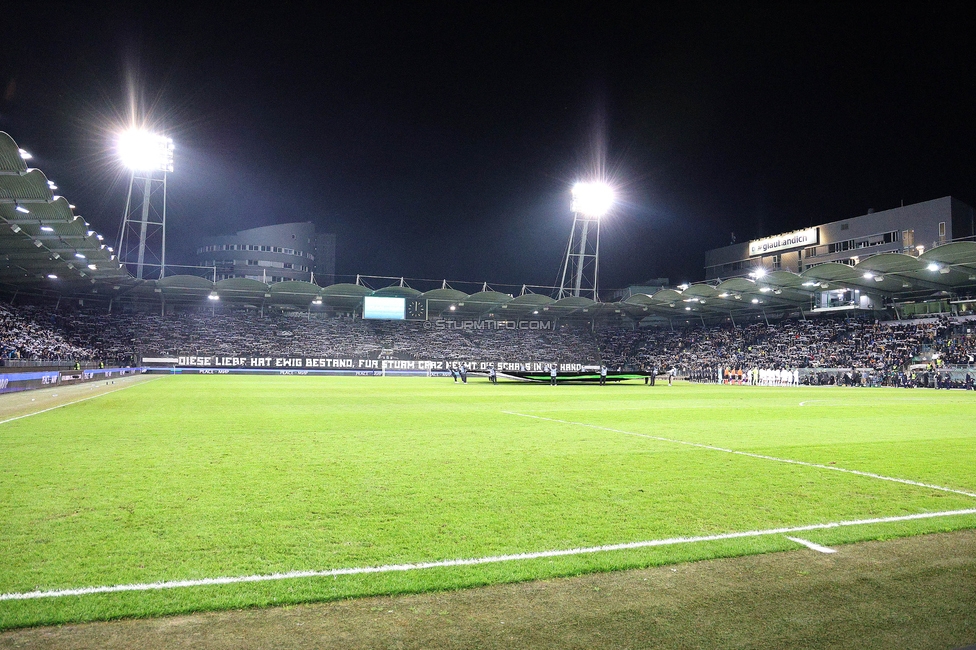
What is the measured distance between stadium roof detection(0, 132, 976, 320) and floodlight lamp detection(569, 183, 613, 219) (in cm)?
913

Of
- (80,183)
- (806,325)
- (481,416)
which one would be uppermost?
(80,183)

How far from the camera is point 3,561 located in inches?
162

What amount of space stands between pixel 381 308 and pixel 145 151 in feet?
76.4

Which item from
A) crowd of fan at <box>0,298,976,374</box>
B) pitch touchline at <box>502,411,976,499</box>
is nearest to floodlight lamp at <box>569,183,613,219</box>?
crowd of fan at <box>0,298,976,374</box>

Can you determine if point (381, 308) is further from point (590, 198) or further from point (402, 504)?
point (402, 504)

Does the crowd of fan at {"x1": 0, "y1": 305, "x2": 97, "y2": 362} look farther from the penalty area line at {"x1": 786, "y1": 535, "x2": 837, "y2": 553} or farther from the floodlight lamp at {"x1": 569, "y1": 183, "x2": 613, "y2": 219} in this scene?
the floodlight lamp at {"x1": 569, "y1": 183, "x2": 613, "y2": 219}

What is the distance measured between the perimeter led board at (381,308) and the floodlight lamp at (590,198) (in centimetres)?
2009

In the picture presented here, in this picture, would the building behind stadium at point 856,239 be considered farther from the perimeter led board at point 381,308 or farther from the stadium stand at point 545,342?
the perimeter led board at point 381,308

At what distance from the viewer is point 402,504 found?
5.92 m

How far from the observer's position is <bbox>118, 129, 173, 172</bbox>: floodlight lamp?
46.7 m

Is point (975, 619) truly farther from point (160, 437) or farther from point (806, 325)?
point (806, 325)

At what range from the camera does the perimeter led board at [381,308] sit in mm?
58156

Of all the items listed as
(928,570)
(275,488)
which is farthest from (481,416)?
(928,570)

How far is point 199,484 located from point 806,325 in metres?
59.8
